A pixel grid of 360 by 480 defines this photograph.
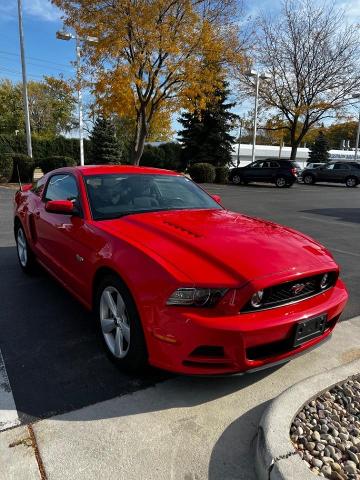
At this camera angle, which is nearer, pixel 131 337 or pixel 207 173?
pixel 131 337

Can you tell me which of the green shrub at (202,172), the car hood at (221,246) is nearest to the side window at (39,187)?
the car hood at (221,246)

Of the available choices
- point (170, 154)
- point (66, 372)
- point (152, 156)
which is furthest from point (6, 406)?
point (170, 154)

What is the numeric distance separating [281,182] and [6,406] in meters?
23.0

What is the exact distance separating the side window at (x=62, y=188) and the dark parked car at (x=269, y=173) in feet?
68.1

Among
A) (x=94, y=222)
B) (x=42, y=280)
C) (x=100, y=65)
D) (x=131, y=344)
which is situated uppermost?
(x=100, y=65)

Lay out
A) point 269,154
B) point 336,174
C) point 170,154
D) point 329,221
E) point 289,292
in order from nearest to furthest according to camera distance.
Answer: point 289,292 → point 329,221 → point 336,174 → point 170,154 → point 269,154

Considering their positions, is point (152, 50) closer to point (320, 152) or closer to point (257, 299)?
point (257, 299)

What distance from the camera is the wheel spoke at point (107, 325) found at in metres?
3.08

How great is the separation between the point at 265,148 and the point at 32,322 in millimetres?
57998

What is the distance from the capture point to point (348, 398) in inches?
104

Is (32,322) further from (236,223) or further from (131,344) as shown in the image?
(236,223)

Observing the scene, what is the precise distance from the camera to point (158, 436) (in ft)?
7.67

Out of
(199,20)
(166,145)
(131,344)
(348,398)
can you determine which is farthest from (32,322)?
(166,145)

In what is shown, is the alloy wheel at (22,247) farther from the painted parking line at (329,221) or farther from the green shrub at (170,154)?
the green shrub at (170,154)
